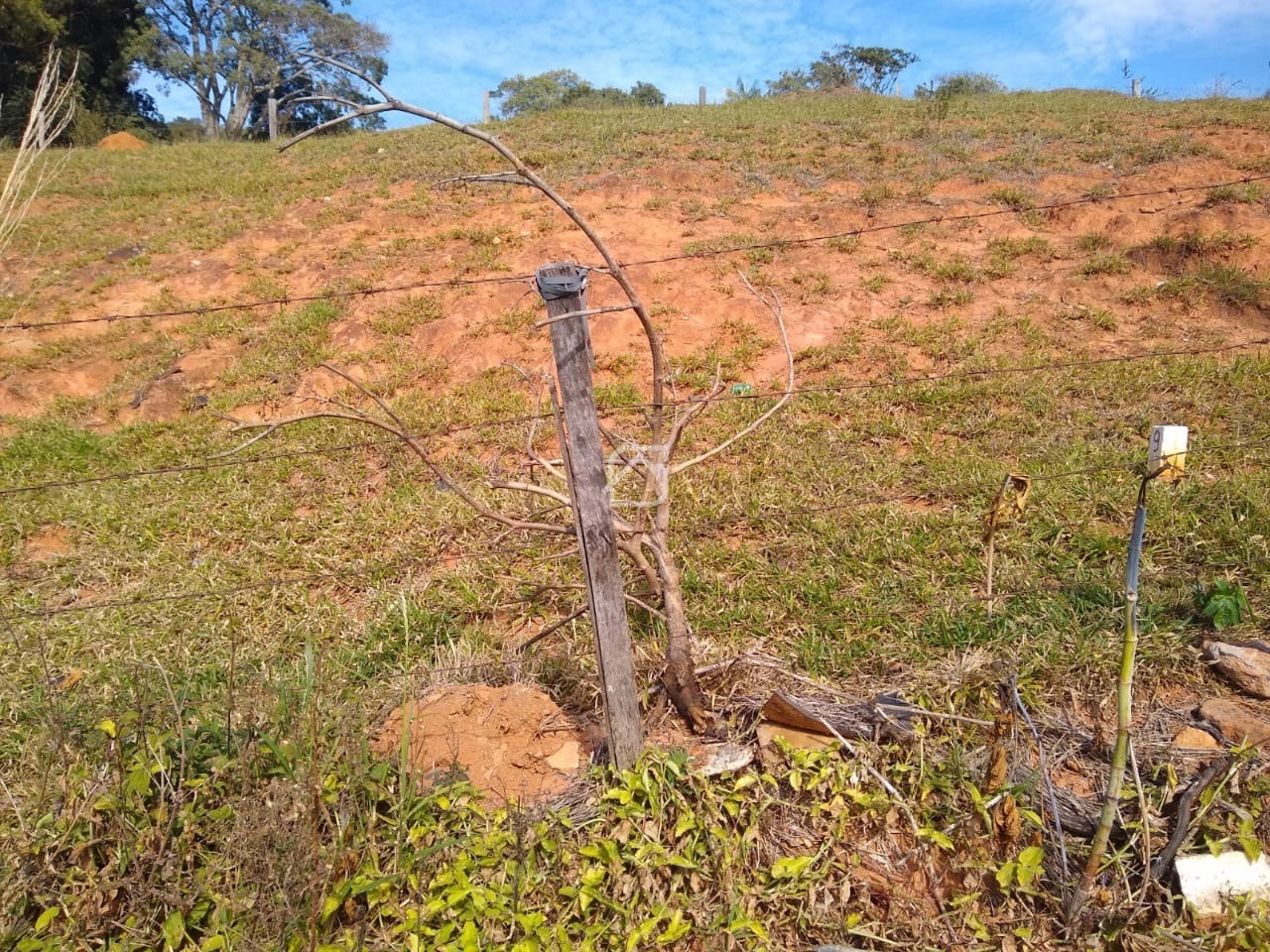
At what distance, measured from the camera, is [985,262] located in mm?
5734

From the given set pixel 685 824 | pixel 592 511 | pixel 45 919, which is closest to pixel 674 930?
pixel 685 824

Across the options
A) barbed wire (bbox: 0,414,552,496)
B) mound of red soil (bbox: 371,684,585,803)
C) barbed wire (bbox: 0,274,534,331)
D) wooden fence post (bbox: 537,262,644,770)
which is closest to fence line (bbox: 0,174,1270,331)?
barbed wire (bbox: 0,274,534,331)

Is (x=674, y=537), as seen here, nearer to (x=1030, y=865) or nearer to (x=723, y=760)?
(x=723, y=760)

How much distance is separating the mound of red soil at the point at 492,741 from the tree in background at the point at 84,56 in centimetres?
1657

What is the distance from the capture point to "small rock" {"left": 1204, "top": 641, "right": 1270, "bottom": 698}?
83.0 inches

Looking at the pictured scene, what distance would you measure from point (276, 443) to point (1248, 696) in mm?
4694

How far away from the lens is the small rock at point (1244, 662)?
211 cm

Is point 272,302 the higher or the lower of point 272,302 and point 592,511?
the higher

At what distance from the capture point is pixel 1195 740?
1.97m

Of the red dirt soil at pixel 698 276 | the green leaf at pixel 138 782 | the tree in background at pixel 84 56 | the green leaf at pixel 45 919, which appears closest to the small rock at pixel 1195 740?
the green leaf at pixel 138 782

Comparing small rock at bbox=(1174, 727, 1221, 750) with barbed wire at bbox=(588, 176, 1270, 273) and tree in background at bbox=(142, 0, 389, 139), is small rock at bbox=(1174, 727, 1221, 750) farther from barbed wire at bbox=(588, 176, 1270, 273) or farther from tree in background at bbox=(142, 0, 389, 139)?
tree in background at bbox=(142, 0, 389, 139)

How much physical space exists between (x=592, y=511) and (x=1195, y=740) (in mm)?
1728

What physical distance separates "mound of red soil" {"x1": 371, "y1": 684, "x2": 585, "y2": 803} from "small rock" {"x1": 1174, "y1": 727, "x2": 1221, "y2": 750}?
162 cm

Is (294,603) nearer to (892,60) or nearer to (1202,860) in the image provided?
(1202,860)
